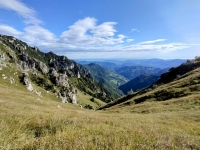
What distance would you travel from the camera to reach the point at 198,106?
1352 inches

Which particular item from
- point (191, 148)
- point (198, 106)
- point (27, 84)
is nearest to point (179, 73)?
point (198, 106)

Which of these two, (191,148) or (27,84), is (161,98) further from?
(27,84)

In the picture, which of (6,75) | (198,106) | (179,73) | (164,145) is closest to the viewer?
(164,145)

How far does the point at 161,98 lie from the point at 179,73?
168 ft

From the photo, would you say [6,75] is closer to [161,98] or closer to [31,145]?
[161,98]

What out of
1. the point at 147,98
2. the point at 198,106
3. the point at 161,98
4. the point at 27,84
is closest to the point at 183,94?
the point at 161,98

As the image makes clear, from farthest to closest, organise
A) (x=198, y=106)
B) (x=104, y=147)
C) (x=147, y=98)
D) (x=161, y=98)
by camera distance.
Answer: (x=147, y=98), (x=161, y=98), (x=198, y=106), (x=104, y=147)

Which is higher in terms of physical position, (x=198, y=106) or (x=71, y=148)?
(x=71, y=148)

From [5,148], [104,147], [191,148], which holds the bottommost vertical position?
[191,148]

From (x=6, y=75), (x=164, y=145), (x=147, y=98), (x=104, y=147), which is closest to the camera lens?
(x=104, y=147)

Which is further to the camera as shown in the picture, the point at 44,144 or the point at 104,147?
the point at 104,147

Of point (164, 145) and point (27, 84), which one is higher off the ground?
point (164, 145)

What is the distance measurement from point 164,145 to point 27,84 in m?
194

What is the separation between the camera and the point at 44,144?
448cm
